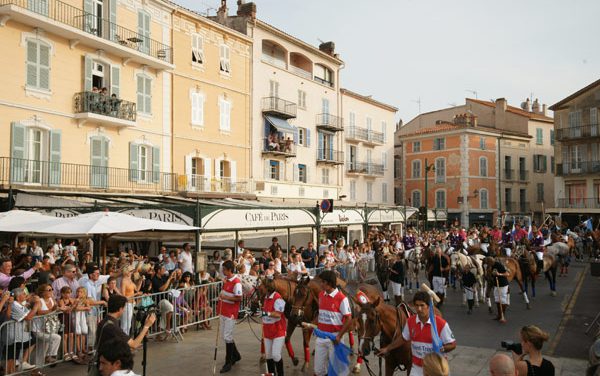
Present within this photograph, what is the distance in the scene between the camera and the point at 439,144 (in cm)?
5122

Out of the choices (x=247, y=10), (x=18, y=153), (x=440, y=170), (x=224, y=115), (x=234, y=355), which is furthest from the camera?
(x=440, y=170)

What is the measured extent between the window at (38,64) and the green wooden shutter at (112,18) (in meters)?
3.19

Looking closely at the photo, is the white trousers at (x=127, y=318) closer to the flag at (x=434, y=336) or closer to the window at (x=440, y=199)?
the flag at (x=434, y=336)

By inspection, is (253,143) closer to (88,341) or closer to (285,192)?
(285,192)

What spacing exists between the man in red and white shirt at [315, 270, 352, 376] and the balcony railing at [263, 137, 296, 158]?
82.7 ft

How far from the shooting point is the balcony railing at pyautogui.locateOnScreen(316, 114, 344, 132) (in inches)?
1489

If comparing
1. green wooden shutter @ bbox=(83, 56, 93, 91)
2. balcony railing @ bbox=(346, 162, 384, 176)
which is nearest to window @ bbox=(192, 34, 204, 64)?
green wooden shutter @ bbox=(83, 56, 93, 91)

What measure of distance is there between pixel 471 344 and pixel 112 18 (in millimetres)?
20209

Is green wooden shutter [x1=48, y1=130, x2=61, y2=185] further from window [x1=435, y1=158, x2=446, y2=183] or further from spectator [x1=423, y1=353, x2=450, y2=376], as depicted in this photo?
window [x1=435, y1=158, x2=446, y2=183]

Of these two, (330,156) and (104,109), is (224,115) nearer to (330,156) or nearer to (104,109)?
(104,109)

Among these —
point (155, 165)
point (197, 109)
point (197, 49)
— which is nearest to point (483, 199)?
point (197, 109)

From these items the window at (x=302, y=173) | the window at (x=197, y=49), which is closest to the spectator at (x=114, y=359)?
the window at (x=197, y=49)

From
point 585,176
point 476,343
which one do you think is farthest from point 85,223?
point 585,176

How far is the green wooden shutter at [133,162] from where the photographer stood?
24.2 m
